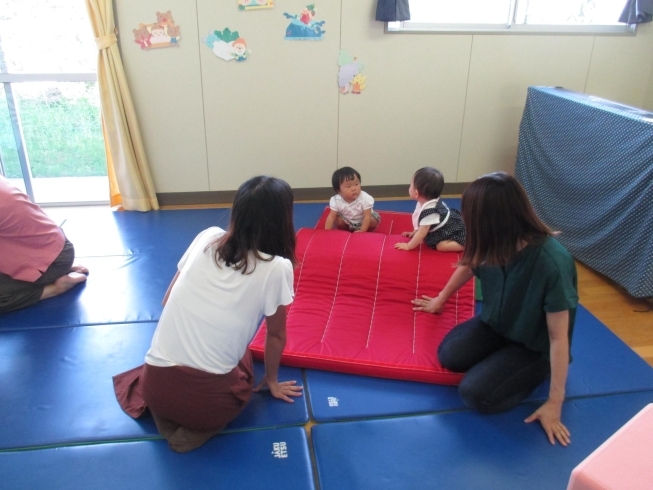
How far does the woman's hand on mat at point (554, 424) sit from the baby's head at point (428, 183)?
1355 mm

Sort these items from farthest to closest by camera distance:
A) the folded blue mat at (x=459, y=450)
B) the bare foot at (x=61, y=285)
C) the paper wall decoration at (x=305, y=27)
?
the paper wall decoration at (x=305, y=27) → the bare foot at (x=61, y=285) → the folded blue mat at (x=459, y=450)

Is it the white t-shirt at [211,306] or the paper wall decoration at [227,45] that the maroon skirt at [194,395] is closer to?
the white t-shirt at [211,306]

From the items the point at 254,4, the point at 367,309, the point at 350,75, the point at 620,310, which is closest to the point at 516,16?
the point at 350,75

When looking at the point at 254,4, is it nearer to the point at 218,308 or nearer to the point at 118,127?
the point at 118,127

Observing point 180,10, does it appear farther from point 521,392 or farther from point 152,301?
point 521,392

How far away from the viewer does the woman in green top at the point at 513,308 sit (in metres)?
1.77

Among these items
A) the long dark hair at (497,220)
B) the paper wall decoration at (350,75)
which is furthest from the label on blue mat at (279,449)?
the paper wall decoration at (350,75)

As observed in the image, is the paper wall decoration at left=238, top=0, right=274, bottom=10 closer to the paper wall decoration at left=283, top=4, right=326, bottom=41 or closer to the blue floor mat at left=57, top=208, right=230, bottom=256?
the paper wall decoration at left=283, top=4, right=326, bottom=41

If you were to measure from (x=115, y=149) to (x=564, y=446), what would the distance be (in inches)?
136

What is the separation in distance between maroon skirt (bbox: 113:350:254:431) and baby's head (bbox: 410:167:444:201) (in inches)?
60.5

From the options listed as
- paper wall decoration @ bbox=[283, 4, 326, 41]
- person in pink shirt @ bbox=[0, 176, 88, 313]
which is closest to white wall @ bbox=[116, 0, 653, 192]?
paper wall decoration @ bbox=[283, 4, 326, 41]

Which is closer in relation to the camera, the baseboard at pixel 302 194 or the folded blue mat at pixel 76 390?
the folded blue mat at pixel 76 390

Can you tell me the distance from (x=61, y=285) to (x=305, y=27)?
8.02ft

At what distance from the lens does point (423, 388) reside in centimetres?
211
